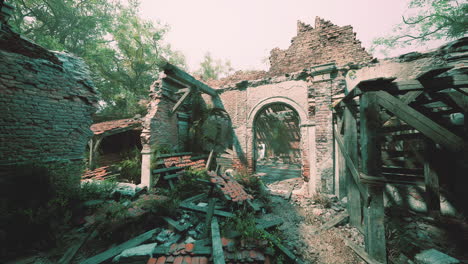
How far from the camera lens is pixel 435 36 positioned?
10.7 m

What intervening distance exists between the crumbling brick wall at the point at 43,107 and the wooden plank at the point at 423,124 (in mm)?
6736

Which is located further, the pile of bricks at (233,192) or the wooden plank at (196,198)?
the wooden plank at (196,198)

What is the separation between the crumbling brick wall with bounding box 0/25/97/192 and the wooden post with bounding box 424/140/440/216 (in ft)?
26.5

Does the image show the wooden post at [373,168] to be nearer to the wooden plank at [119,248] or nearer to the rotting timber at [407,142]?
the rotting timber at [407,142]

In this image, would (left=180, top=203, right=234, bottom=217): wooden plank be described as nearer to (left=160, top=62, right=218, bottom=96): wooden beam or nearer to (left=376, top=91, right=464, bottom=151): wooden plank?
(left=376, top=91, right=464, bottom=151): wooden plank

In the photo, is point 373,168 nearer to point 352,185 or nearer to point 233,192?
point 352,185

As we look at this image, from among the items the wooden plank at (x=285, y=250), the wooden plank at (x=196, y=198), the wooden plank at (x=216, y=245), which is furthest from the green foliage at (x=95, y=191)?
the wooden plank at (x=285, y=250)

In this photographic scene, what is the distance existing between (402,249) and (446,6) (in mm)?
15770

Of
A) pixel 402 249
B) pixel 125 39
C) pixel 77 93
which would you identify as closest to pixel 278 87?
pixel 402 249

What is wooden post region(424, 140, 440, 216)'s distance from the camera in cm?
296

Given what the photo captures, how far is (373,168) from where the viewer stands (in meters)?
2.39

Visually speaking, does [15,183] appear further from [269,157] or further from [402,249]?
[269,157]

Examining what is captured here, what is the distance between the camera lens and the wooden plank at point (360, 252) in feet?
8.07

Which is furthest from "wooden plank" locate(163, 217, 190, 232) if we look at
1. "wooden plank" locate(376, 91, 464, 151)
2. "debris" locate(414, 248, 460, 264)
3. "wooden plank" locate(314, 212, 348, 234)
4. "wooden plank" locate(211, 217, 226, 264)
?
"wooden plank" locate(376, 91, 464, 151)
